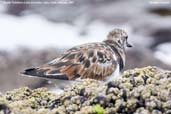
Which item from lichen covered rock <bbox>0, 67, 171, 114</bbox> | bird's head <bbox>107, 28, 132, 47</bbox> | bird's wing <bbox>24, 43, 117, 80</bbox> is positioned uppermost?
bird's head <bbox>107, 28, 132, 47</bbox>

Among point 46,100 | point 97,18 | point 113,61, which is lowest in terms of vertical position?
point 46,100

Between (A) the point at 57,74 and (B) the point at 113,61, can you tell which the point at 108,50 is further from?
(A) the point at 57,74

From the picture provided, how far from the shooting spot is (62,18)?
3.77 meters

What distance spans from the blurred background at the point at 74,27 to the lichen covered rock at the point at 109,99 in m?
0.35

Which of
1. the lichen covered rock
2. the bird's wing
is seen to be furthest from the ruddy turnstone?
the lichen covered rock

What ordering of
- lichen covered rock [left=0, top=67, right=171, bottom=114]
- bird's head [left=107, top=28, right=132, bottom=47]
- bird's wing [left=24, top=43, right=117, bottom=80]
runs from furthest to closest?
bird's head [left=107, top=28, right=132, bottom=47] < bird's wing [left=24, top=43, right=117, bottom=80] < lichen covered rock [left=0, top=67, right=171, bottom=114]

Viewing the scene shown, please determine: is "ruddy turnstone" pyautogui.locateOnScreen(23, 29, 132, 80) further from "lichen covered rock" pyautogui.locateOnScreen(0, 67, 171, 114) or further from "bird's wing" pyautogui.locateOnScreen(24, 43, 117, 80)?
"lichen covered rock" pyautogui.locateOnScreen(0, 67, 171, 114)

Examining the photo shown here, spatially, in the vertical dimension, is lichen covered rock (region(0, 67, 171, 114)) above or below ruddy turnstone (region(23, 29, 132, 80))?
below

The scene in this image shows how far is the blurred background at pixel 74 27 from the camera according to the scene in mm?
3729

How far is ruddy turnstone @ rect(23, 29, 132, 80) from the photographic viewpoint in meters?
3.57

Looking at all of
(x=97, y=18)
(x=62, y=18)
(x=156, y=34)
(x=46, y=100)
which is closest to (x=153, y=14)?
(x=156, y=34)

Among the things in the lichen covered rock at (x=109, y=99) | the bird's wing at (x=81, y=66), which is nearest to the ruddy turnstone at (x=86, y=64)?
the bird's wing at (x=81, y=66)

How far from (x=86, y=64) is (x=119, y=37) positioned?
35 centimetres

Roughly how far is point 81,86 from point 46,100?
10.2 inches
